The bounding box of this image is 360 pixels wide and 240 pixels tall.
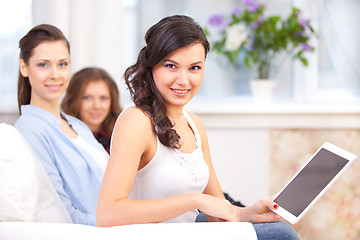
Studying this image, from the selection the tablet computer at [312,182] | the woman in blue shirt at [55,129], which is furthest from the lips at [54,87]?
the tablet computer at [312,182]

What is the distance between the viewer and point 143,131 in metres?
1.30

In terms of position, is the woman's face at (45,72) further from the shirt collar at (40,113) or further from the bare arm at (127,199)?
the bare arm at (127,199)

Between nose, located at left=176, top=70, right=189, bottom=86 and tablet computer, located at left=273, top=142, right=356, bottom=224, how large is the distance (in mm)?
405

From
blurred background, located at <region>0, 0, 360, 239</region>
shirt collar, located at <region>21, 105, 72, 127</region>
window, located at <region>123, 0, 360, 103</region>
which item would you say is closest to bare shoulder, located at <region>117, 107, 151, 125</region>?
shirt collar, located at <region>21, 105, 72, 127</region>

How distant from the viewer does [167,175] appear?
1386 mm

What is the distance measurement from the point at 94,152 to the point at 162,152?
55 centimetres

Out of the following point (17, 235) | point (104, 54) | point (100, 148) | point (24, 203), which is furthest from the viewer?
point (104, 54)

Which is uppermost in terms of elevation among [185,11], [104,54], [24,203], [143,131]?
[185,11]

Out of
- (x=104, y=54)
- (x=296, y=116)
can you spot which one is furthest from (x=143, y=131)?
(x=296, y=116)

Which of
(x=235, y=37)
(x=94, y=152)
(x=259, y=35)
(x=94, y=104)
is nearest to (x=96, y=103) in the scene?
(x=94, y=104)

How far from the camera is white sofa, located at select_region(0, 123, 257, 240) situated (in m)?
1.18

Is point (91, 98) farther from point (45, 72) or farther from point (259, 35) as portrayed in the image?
point (259, 35)

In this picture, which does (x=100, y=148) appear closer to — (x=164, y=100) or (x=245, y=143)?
(x=164, y=100)

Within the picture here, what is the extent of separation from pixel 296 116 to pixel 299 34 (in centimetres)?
48
